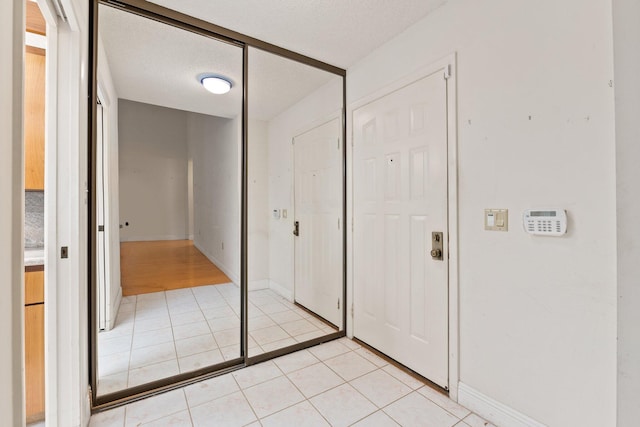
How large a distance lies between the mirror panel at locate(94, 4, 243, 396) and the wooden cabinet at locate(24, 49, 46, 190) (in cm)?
41

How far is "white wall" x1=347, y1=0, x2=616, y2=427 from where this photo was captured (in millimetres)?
1216

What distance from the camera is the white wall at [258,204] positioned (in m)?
3.59

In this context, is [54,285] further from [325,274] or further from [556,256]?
[556,256]

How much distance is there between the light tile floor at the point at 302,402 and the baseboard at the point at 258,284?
1.49 metres

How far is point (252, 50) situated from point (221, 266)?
2779mm

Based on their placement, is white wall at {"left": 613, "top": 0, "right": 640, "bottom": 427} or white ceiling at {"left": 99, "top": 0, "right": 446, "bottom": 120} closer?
white wall at {"left": 613, "top": 0, "right": 640, "bottom": 427}

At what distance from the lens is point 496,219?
5.12 feet

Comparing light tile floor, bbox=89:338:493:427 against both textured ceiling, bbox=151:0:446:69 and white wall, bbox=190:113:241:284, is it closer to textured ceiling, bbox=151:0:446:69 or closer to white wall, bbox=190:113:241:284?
white wall, bbox=190:113:241:284

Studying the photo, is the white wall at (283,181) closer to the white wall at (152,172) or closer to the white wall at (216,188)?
the white wall at (216,188)

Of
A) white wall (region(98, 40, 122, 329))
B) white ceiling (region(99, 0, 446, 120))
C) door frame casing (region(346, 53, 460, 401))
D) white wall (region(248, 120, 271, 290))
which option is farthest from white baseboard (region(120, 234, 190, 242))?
door frame casing (region(346, 53, 460, 401))

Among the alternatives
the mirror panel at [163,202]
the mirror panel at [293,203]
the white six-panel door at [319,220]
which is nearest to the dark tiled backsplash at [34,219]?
the mirror panel at [163,202]

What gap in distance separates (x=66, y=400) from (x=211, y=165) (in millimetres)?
2920

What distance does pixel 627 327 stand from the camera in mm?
676

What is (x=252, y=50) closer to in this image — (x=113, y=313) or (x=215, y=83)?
(x=215, y=83)
